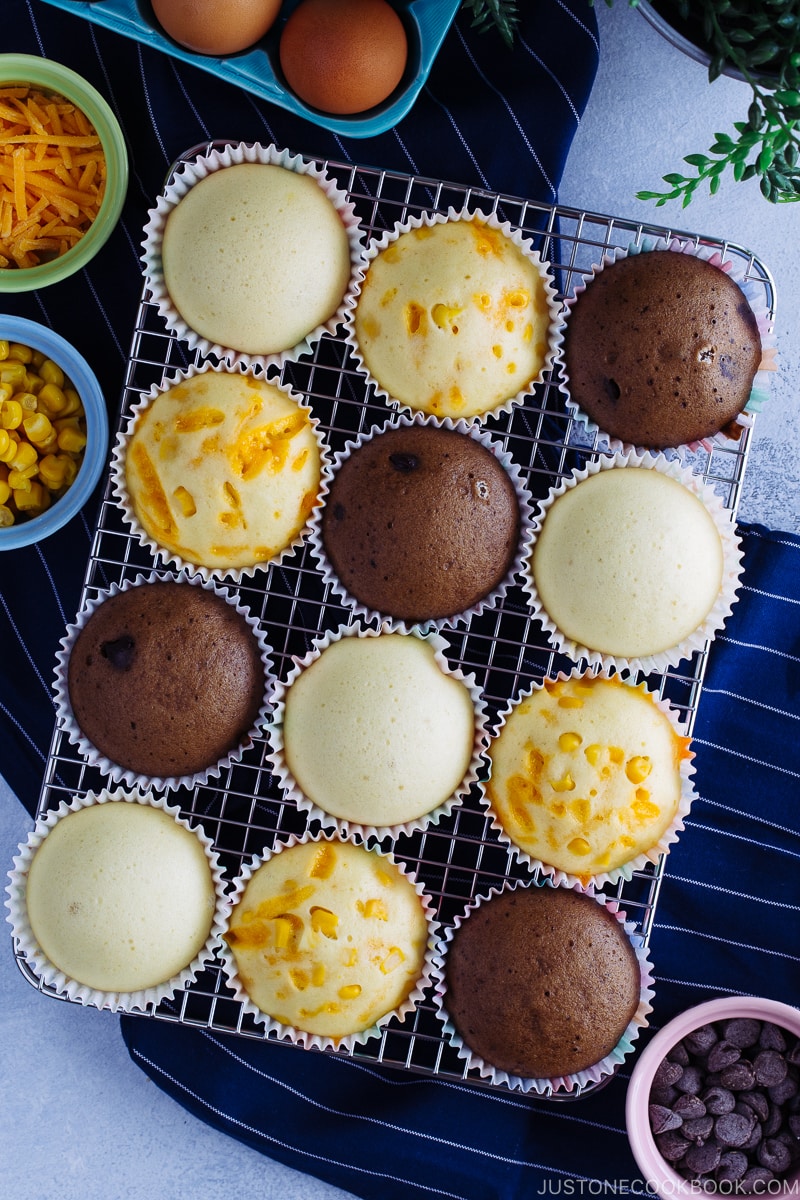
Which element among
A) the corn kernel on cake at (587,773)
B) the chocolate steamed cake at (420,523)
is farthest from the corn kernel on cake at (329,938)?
the chocolate steamed cake at (420,523)

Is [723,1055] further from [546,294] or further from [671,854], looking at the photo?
[546,294]

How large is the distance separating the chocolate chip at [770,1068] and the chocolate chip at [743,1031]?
32mm

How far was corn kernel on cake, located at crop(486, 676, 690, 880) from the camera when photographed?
1740 millimetres

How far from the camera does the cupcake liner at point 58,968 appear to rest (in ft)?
6.14

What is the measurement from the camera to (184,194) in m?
1.87

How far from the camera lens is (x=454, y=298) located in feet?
5.74

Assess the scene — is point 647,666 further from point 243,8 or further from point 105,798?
point 243,8

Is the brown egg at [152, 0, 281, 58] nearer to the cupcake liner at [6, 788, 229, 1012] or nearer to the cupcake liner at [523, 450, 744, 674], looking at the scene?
the cupcake liner at [523, 450, 744, 674]

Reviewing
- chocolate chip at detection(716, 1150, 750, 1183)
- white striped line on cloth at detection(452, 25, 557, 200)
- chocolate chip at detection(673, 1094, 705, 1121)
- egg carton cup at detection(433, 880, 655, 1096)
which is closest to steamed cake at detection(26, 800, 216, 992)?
egg carton cup at detection(433, 880, 655, 1096)

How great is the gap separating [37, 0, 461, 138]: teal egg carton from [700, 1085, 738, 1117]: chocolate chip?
69.8 inches

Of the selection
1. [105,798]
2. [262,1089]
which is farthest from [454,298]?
[262,1089]

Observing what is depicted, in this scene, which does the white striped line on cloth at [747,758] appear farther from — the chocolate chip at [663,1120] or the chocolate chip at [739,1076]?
the chocolate chip at [663,1120]

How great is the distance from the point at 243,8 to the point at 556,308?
0.69 m

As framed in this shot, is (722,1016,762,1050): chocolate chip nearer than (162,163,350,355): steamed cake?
No
